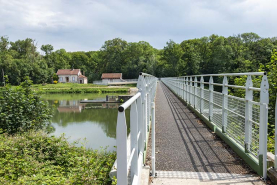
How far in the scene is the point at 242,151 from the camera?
171 inches

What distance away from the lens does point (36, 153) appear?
7258 mm

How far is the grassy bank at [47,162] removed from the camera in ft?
15.6

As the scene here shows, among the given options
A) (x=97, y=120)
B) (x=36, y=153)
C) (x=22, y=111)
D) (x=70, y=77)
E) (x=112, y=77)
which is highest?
(x=70, y=77)

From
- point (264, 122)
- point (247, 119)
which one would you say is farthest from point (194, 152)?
point (264, 122)

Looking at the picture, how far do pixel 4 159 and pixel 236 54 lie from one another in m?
67.6

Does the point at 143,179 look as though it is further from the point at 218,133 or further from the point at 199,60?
the point at 199,60

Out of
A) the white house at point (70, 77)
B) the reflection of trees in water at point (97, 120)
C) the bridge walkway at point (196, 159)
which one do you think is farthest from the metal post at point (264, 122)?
the white house at point (70, 77)

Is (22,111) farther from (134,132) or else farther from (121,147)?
(121,147)

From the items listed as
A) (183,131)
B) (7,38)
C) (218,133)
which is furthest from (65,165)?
(7,38)

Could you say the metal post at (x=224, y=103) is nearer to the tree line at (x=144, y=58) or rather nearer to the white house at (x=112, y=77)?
the tree line at (x=144, y=58)

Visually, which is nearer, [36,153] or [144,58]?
[36,153]

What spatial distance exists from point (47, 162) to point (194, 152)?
418cm

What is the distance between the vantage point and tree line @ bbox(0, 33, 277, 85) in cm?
6361

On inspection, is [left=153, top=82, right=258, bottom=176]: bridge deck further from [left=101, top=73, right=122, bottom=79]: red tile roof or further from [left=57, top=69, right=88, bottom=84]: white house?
[left=57, top=69, right=88, bottom=84]: white house
